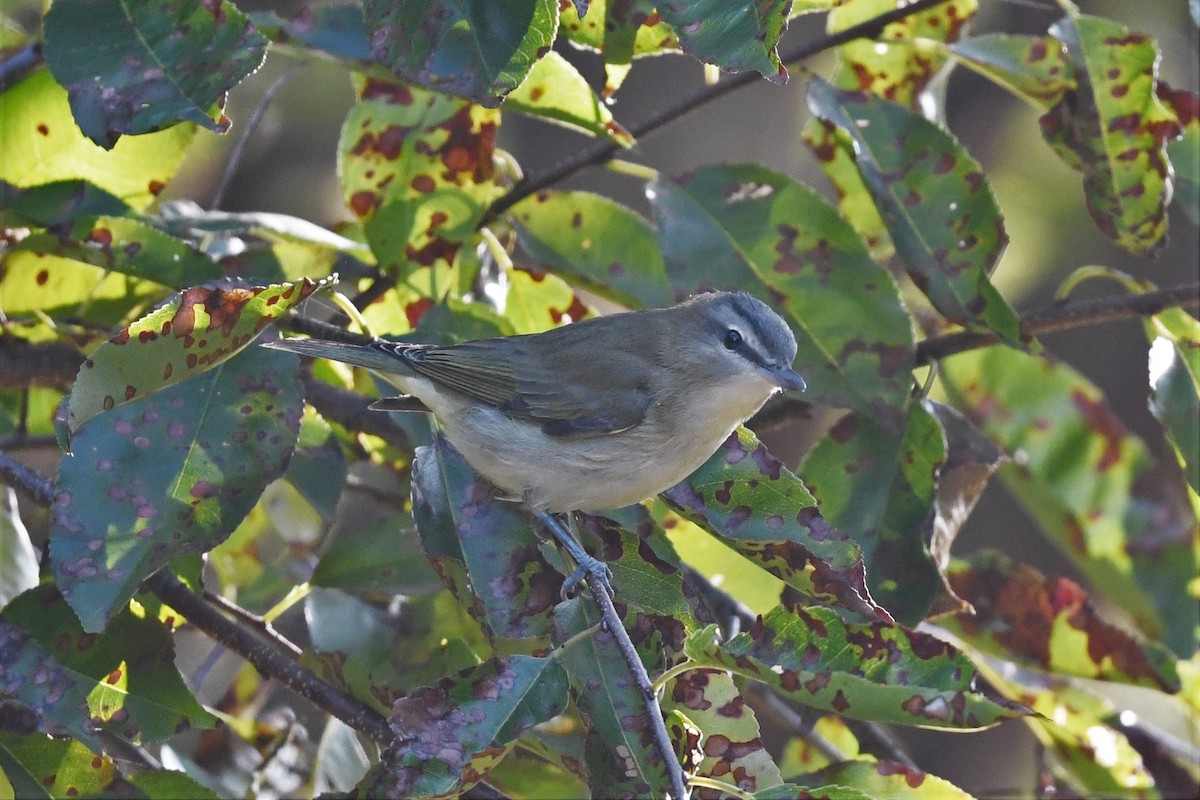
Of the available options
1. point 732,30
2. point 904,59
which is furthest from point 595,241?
point 732,30

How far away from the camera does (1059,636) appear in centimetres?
257

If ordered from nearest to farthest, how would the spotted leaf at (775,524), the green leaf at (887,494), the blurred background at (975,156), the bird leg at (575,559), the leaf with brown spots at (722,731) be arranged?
the leaf with brown spots at (722,731) → the spotted leaf at (775,524) → the bird leg at (575,559) → the green leaf at (887,494) → the blurred background at (975,156)

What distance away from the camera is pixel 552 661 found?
1.60 meters

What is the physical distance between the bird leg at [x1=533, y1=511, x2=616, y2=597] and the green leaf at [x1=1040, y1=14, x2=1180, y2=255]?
1.03 metres

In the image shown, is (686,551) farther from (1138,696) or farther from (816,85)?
(1138,696)

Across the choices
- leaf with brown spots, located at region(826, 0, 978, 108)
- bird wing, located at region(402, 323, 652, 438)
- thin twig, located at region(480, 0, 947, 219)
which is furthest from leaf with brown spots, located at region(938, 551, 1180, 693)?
thin twig, located at region(480, 0, 947, 219)

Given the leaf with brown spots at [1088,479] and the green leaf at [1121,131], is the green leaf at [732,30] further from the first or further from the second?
the leaf with brown spots at [1088,479]

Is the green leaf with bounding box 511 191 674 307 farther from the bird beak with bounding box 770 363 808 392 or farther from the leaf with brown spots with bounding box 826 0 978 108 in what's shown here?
the leaf with brown spots with bounding box 826 0 978 108

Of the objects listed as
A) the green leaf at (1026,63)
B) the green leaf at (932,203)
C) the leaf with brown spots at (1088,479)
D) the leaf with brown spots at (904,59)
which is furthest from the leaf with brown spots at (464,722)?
the leaf with brown spots at (1088,479)

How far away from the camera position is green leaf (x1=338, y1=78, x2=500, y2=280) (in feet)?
7.59

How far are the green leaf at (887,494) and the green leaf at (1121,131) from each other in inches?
18.4

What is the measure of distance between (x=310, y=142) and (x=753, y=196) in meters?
3.97

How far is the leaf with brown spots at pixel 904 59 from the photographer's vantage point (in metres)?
2.56

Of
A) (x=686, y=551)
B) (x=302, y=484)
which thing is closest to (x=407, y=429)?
(x=302, y=484)
